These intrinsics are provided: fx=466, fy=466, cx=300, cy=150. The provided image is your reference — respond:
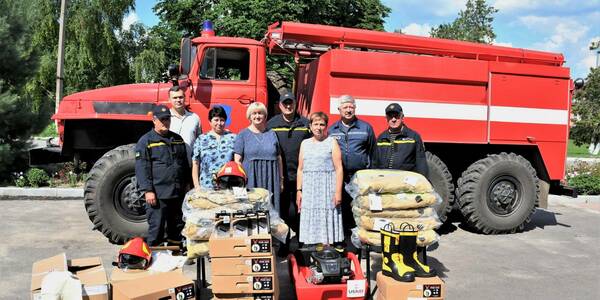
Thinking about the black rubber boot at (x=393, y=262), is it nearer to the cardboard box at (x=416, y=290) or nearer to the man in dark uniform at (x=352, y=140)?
the cardboard box at (x=416, y=290)

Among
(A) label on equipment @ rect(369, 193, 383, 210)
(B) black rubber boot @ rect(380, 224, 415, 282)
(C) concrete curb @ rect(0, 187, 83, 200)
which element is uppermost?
(A) label on equipment @ rect(369, 193, 383, 210)

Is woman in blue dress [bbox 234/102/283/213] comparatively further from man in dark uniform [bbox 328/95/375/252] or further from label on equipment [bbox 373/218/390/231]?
label on equipment [bbox 373/218/390/231]

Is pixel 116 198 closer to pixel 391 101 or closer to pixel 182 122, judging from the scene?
pixel 182 122

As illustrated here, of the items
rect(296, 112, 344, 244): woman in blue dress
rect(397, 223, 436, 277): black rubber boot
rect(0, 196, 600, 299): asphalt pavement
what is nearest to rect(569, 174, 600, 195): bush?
rect(0, 196, 600, 299): asphalt pavement

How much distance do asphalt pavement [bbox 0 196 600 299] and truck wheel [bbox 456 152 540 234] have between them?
0.78ft

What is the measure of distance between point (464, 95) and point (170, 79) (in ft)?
13.2

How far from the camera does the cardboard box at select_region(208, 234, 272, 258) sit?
3.49 m

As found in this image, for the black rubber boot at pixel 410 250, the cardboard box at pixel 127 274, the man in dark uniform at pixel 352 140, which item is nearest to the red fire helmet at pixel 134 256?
the cardboard box at pixel 127 274

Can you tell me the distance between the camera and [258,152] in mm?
4598

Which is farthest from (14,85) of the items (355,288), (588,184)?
(588,184)

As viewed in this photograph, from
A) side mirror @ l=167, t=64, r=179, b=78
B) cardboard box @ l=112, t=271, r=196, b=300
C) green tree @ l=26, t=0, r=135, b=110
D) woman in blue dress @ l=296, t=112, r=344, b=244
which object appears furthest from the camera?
green tree @ l=26, t=0, r=135, b=110

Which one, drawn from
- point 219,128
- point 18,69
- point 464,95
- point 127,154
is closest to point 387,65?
point 464,95

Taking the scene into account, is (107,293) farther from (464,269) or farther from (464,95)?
(464,95)

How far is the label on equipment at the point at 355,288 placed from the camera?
374 cm
